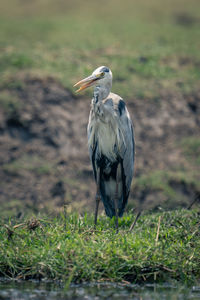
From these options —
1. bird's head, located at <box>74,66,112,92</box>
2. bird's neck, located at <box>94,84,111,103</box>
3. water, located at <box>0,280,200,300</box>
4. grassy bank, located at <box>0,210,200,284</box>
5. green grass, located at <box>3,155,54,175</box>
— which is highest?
bird's head, located at <box>74,66,112,92</box>

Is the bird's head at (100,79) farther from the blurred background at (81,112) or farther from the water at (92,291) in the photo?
the water at (92,291)

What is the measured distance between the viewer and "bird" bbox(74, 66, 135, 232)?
6.44 meters

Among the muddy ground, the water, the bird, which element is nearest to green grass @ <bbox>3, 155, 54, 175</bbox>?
the muddy ground

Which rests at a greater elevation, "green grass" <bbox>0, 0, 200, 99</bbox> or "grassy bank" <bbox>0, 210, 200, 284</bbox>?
"green grass" <bbox>0, 0, 200, 99</bbox>

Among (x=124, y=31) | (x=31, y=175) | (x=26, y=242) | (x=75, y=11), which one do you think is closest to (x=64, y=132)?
(x=31, y=175)

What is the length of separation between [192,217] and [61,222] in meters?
1.56

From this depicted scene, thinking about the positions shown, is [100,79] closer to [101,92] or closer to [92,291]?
[101,92]

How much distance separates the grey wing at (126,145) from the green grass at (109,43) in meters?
4.77

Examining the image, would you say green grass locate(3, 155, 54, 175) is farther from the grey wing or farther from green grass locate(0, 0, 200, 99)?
the grey wing

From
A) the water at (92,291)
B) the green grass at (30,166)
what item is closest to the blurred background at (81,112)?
the green grass at (30,166)

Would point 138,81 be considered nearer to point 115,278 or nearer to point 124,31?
point 124,31

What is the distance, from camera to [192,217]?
6391 mm

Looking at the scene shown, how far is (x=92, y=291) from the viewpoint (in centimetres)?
452

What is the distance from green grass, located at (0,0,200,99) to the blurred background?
3 cm
